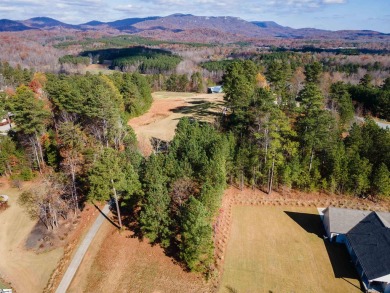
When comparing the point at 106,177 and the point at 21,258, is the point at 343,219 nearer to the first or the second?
the point at 106,177

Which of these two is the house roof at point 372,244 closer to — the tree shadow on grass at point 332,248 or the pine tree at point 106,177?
the tree shadow on grass at point 332,248

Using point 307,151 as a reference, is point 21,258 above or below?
below

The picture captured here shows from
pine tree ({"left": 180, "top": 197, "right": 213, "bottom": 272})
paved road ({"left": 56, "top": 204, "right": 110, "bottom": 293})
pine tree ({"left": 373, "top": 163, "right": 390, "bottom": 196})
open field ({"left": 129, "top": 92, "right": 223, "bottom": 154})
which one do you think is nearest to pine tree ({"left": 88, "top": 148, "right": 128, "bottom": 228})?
paved road ({"left": 56, "top": 204, "right": 110, "bottom": 293})

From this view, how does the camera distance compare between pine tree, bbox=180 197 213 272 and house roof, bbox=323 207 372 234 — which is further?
house roof, bbox=323 207 372 234

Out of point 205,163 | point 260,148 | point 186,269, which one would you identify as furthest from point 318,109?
point 186,269

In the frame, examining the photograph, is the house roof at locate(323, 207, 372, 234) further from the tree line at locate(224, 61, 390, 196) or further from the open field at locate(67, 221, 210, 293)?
the open field at locate(67, 221, 210, 293)

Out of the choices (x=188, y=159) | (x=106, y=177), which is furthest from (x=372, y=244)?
(x=106, y=177)
